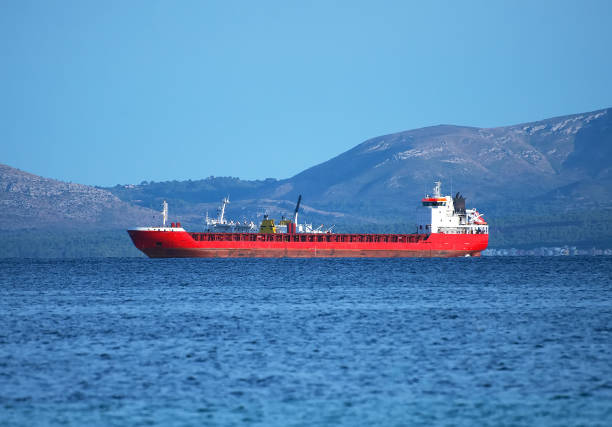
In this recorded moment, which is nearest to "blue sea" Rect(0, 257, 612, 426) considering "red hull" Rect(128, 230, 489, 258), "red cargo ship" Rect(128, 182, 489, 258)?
"red cargo ship" Rect(128, 182, 489, 258)

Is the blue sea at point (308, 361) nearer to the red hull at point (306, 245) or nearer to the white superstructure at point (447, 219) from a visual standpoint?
Answer: the red hull at point (306, 245)

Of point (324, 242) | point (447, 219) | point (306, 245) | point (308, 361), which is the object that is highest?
point (447, 219)

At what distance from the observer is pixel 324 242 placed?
107562 mm

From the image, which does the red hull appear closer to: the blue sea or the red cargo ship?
the red cargo ship

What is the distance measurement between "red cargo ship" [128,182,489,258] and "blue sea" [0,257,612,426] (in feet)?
157

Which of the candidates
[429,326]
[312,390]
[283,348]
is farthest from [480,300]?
[312,390]

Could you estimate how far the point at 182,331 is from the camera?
3638 centimetres

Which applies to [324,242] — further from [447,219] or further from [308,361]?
[308,361]

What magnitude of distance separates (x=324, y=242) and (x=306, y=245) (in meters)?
2.11

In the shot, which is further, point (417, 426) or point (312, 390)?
point (312, 390)

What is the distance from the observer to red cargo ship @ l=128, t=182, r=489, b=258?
4018 inches

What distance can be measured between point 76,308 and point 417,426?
101ft

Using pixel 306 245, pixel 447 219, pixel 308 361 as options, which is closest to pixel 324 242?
pixel 306 245

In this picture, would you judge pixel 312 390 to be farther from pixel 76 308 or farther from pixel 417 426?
pixel 76 308
